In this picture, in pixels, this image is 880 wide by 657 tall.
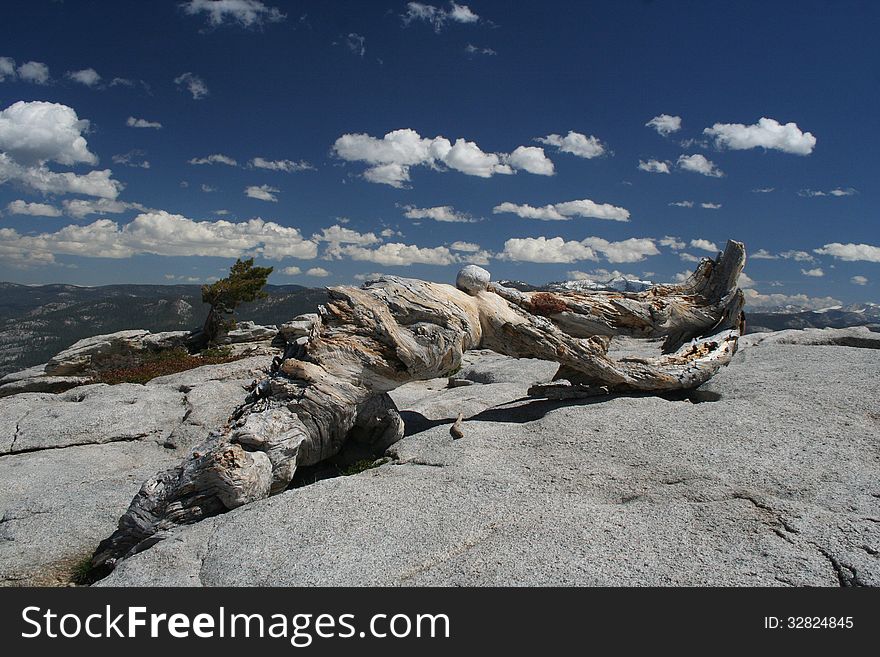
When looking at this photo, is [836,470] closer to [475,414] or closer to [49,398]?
[475,414]

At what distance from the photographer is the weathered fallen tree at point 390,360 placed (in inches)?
366

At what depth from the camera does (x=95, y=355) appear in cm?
3853

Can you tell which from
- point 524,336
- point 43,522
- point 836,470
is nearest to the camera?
point 836,470

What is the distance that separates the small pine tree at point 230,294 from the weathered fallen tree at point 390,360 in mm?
36396

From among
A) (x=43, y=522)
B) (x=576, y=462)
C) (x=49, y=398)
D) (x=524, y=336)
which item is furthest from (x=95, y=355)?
(x=576, y=462)

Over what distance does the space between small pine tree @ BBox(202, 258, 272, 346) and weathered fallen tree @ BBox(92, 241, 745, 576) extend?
1433 inches

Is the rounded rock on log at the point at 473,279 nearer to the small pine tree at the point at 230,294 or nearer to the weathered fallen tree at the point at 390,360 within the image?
the weathered fallen tree at the point at 390,360

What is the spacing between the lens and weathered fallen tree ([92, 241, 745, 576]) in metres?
9.30

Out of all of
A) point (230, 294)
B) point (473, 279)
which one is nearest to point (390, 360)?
point (473, 279)

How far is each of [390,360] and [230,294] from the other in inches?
1583

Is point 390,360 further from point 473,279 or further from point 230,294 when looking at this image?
point 230,294

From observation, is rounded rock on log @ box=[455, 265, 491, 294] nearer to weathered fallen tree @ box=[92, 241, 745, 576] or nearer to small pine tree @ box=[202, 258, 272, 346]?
weathered fallen tree @ box=[92, 241, 745, 576]

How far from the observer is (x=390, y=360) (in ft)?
39.5

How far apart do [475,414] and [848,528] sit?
918 cm
